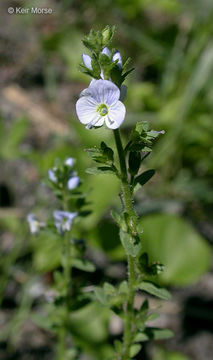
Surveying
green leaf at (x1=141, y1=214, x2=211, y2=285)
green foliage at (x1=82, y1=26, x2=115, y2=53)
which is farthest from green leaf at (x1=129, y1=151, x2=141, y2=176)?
green leaf at (x1=141, y1=214, x2=211, y2=285)

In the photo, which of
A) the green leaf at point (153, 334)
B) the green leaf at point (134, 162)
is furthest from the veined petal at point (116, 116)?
the green leaf at point (153, 334)

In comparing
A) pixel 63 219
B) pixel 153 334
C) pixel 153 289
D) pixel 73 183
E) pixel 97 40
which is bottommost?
pixel 153 334

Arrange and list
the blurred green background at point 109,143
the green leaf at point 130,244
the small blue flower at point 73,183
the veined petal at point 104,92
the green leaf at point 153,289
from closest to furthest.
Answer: the veined petal at point 104,92 < the green leaf at point 130,244 < the green leaf at point 153,289 < the small blue flower at point 73,183 < the blurred green background at point 109,143

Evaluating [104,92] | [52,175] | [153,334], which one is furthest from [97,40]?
[153,334]

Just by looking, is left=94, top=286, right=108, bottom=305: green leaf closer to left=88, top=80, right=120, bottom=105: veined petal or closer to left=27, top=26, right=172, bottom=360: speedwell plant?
left=27, top=26, right=172, bottom=360: speedwell plant

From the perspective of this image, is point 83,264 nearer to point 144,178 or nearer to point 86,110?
point 144,178

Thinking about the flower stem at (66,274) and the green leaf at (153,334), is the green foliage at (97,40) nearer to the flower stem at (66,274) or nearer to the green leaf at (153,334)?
the flower stem at (66,274)
